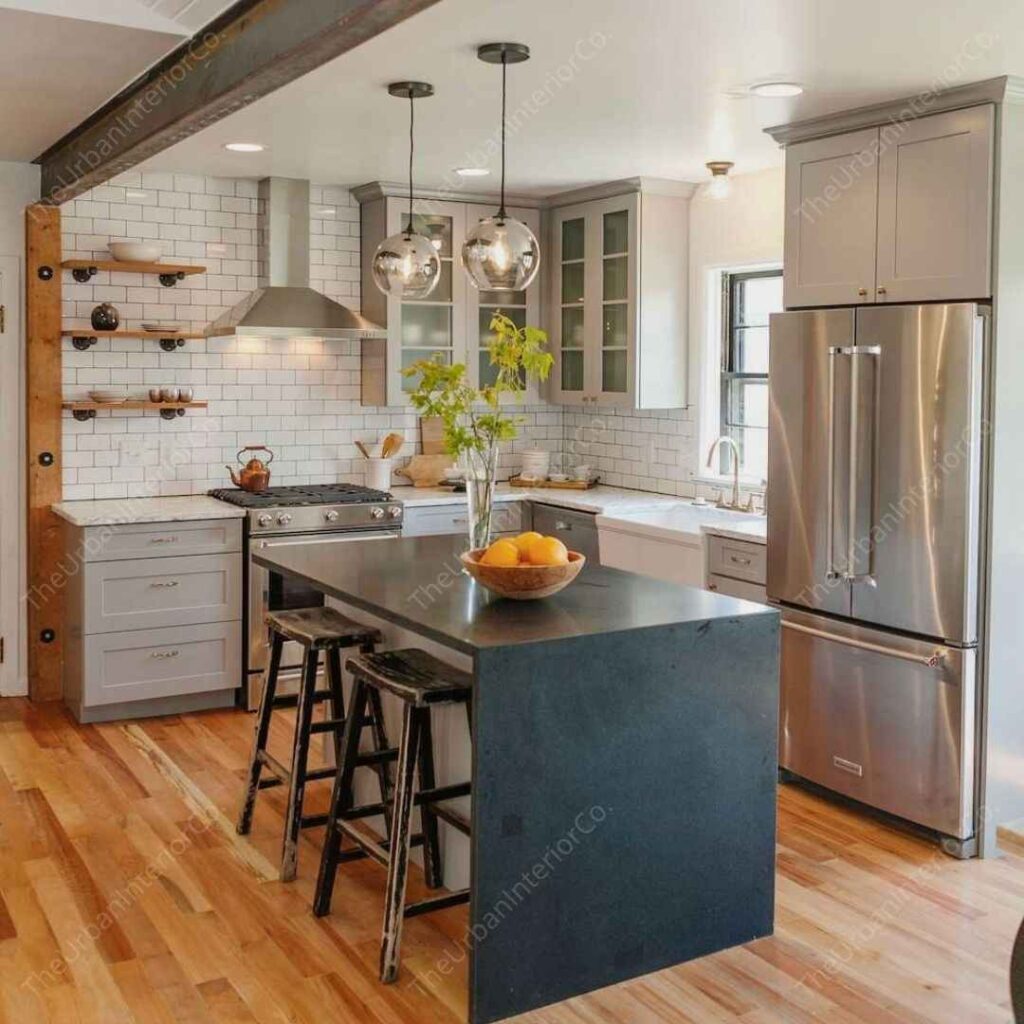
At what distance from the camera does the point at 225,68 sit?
338 cm

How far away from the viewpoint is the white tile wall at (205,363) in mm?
6109

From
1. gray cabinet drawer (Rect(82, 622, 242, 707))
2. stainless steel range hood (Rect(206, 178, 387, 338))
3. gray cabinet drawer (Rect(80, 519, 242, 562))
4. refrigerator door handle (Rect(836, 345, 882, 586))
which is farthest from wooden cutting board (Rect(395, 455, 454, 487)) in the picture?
refrigerator door handle (Rect(836, 345, 882, 586))

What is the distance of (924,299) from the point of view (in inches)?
168

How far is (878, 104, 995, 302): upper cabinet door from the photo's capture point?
407 centimetres

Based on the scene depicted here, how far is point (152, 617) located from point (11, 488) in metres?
1.04

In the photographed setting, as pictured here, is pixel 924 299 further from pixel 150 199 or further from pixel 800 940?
pixel 150 199

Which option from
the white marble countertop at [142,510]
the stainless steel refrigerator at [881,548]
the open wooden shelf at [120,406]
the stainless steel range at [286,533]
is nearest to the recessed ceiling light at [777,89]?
the stainless steel refrigerator at [881,548]

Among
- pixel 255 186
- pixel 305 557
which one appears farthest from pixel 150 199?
pixel 305 557

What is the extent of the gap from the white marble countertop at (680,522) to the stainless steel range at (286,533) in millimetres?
1137

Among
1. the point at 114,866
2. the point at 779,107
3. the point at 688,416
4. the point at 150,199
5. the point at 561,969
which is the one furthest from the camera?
the point at 688,416

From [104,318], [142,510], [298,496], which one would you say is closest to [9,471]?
[142,510]

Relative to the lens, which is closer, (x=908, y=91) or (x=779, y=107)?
(x=908, y=91)

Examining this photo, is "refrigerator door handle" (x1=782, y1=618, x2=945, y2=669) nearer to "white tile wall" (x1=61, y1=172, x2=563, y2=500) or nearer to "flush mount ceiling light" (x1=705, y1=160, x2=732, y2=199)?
"flush mount ceiling light" (x1=705, y1=160, x2=732, y2=199)

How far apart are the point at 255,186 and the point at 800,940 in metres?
4.62
